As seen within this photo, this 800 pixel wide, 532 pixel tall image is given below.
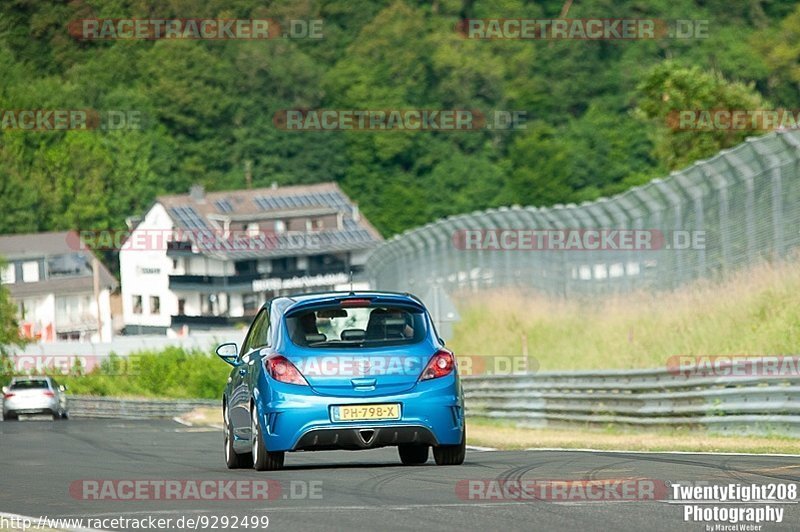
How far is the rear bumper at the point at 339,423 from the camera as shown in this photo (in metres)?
14.7

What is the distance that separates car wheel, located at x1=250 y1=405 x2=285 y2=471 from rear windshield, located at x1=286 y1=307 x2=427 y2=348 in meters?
0.71

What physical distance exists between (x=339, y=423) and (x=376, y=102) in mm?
134972

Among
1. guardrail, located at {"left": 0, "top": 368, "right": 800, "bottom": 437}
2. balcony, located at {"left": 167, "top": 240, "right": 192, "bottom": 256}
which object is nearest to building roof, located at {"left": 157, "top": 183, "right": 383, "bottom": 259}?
balcony, located at {"left": 167, "top": 240, "right": 192, "bottom": 256}

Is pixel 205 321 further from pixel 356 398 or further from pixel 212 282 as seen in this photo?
pixel 356 398

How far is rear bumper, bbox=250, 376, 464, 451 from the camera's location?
14719 millimetres


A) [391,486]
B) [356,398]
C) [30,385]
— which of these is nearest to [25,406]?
[30,385]

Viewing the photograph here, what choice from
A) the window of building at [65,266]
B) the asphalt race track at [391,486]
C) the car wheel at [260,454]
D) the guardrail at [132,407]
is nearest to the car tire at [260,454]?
the car wheel at [260,454]

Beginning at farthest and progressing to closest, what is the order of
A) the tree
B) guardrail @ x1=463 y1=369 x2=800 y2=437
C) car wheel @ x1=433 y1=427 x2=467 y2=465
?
the tree
guardrail @ x1=463 y1=369 x2=800 y2=437
car wheel @ x1=433 y1=427 x2=467 y2=465

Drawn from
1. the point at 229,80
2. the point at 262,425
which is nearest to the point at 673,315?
the point at 262,425

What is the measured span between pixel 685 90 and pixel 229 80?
94.0m

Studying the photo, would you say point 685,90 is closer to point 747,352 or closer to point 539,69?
point 747,352

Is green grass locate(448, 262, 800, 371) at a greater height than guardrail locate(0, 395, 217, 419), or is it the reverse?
green grass locate(448, 262, 800, 371)

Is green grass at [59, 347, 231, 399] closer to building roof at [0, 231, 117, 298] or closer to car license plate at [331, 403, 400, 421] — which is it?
building roof at [0, 231, 117, 298]

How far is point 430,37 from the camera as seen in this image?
499 feet
